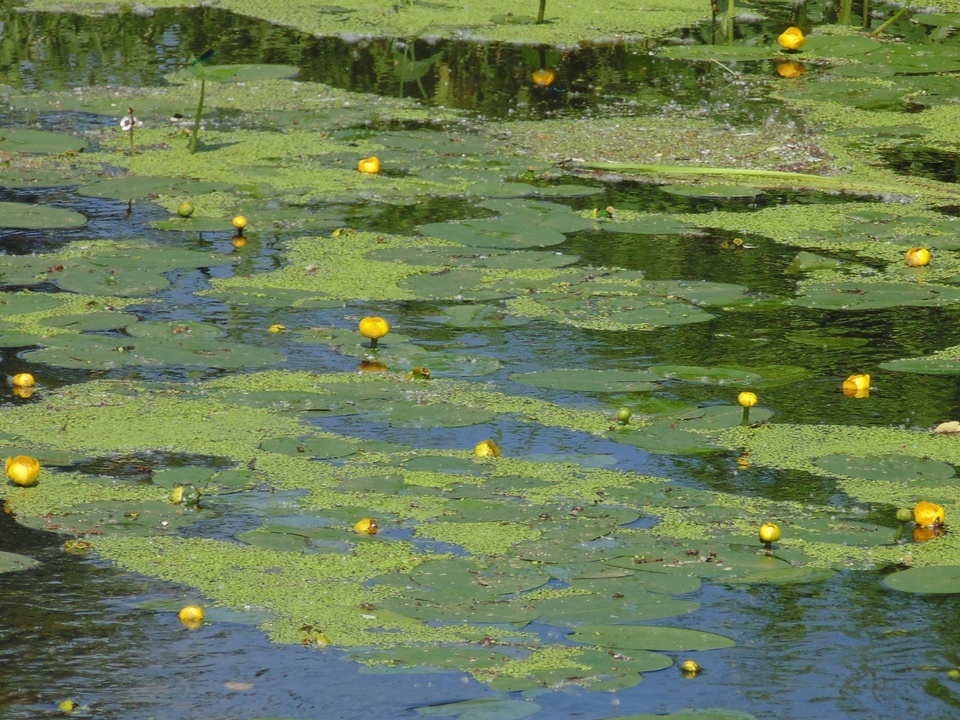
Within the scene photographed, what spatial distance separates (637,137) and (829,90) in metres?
1.31

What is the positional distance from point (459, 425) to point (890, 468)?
935mm

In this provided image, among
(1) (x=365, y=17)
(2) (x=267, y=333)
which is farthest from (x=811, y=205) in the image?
(1) (x=365, y=17)

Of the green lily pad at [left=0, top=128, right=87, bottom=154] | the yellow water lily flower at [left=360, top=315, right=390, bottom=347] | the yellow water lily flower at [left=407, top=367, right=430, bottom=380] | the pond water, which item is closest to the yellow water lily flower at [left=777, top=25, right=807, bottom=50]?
the pond water

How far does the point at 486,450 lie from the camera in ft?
10.4

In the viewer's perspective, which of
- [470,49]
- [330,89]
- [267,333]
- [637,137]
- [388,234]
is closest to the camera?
[267,333]

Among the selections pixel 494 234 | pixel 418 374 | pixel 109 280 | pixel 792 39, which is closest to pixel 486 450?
pixel 418 374

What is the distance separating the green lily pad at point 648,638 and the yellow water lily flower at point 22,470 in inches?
46.4

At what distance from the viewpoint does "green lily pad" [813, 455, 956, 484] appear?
10.2 ft

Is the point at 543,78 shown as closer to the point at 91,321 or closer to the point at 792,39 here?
the point at 792,39

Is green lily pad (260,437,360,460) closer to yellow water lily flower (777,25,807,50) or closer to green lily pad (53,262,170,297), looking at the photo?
green lily pad (53,262,170,297)

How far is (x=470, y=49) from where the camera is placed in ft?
24.7

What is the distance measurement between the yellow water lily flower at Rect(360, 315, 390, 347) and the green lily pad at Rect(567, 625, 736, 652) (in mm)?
1517

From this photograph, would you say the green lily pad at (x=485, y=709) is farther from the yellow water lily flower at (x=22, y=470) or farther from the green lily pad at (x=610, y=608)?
the yellow water lily flower at (x=22, y=470)

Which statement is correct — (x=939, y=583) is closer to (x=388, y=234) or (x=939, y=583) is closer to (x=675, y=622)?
(x=675, y=622)
